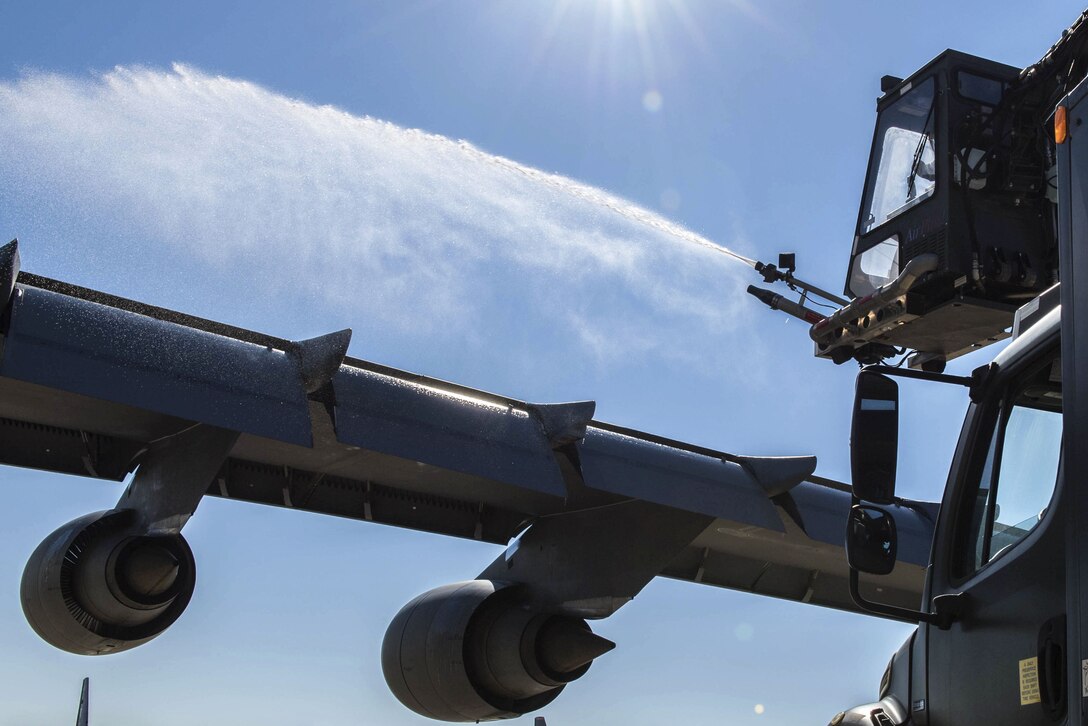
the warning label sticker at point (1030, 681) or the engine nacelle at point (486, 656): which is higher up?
the engine nacelle at point (486, 656)

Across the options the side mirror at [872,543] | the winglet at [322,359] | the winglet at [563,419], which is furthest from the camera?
the winglet at [563,419]

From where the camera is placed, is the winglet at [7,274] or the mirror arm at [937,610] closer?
the mirror arm at [937,610]

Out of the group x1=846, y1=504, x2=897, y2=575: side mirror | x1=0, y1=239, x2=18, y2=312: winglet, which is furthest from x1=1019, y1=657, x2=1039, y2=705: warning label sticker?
x1=0, y1=239, x2=18, y2=312: winglet

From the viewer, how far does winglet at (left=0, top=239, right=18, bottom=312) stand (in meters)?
6.19

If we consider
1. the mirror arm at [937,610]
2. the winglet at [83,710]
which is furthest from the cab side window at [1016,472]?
the winglet at [83,710]

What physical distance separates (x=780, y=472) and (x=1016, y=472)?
4438mm

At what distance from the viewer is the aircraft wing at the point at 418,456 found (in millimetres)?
6484

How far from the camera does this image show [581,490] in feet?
33.5

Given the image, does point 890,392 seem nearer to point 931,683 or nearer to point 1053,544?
point 1053,544

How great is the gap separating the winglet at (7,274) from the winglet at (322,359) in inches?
67.2

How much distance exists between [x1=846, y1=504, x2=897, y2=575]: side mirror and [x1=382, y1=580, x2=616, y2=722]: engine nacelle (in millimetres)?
5315

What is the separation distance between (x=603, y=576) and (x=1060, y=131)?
6.59 m

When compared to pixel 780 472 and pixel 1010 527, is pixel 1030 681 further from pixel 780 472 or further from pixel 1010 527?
pixel 780 472

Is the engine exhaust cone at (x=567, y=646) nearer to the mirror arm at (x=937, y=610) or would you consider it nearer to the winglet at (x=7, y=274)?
the mirror arm at (x=937, y=610)
